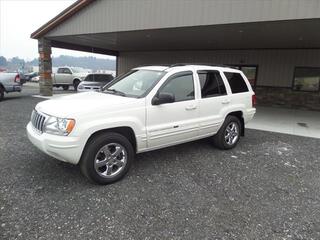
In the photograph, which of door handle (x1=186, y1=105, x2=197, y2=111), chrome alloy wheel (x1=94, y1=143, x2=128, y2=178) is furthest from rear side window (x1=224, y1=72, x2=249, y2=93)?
chrome alloy wheel (x1=94, y1=143, x2=128, y2=178)

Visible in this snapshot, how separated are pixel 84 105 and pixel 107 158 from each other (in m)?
0.85

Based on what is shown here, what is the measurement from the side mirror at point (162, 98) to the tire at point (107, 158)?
782 millimetres

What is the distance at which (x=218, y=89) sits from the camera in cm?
530

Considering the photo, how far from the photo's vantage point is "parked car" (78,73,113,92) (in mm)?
12939

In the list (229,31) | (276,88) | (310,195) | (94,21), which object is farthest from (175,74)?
(276,88)

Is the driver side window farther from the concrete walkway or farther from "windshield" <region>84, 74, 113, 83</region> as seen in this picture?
"windshield" <region>84, 74, 113, 83</region>

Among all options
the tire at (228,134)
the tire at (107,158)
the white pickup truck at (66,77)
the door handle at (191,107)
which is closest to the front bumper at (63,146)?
the tire at (107,158)

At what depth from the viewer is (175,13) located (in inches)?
334

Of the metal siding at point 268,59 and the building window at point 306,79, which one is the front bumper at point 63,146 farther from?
the building window at point 306,79

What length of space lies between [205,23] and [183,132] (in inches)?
193

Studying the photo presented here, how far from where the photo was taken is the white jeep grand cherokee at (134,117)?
3.48 meters

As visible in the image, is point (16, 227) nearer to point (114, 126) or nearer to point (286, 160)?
point (114, 126)

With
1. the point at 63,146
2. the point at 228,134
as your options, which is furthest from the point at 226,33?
the point at 63,146

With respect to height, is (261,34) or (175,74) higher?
(261,34)
